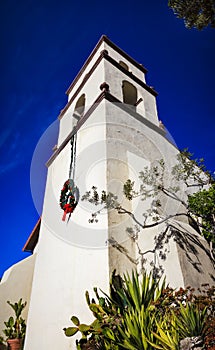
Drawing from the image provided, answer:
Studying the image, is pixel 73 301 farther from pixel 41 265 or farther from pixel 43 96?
pixel 43 96

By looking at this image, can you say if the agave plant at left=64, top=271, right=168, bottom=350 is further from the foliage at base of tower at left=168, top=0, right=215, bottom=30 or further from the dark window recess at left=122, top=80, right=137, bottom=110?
the dark window recess at left=122, top=80, right=137, bottom=110

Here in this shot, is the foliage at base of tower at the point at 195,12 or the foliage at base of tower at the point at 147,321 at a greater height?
the foliage at base of tower at the point at 195,12

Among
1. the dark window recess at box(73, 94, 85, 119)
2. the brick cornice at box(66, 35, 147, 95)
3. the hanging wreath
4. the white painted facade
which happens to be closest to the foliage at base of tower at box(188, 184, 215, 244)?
the white painted facade

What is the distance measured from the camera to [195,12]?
10.6ft

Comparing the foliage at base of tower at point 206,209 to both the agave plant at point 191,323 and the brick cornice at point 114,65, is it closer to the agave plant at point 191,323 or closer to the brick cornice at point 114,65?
the agave plant at point 191,323

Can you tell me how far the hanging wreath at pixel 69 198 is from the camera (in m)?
5.69

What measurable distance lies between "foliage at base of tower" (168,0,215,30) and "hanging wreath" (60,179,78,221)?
4173 millimetres

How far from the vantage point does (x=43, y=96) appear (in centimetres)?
753

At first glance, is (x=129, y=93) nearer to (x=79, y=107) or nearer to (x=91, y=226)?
(x=79, y=107)

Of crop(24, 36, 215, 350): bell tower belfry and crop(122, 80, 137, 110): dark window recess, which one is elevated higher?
crop(122, 80, 137, 110): dark window recess

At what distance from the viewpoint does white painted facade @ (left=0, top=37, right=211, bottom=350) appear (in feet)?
13.7

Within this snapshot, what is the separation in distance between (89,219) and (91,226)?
0.16m

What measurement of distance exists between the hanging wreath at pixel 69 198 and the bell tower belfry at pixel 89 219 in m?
0.09

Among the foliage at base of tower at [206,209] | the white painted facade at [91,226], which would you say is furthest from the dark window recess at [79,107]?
the foliage at base of tower at [206,209]
